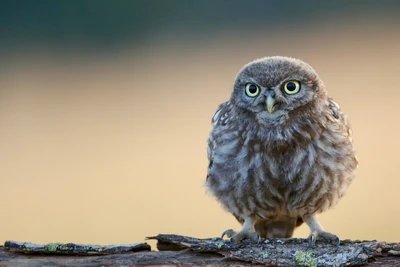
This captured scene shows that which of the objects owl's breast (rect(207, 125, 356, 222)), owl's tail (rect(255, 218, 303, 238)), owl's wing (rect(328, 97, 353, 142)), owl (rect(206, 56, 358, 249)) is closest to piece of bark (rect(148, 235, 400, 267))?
owl (rect(206, 56, 358, 249))

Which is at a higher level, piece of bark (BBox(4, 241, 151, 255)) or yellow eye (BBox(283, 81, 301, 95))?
yellow eye (BBox(283, 81, 301, 95))

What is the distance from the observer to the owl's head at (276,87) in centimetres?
406

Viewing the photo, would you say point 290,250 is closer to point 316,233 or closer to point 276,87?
point 316,233

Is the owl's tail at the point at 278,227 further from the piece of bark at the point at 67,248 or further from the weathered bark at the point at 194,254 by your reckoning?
the piece of bark at the point at 67,248

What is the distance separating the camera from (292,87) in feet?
13.5

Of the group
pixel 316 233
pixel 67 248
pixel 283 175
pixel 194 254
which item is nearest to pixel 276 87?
pixel 283 175

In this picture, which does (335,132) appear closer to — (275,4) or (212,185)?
(212,185)

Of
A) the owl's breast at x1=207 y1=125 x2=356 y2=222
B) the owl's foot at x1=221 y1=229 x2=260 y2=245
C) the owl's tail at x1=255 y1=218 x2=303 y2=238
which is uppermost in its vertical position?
the owl's breast at x1=207 y1=125 x2=356 y2=222

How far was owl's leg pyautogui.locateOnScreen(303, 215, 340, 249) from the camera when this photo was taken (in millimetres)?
4023

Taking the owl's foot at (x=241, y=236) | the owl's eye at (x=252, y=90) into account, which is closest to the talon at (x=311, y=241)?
the owl's foot at (x=241, y=236)

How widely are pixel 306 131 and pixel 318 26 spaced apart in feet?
18.9

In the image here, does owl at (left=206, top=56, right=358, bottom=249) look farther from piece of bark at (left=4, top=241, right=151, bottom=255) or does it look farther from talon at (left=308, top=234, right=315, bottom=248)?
piece of bark at (left=4, top=241, right=151, bottom=255)

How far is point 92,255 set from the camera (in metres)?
3.81

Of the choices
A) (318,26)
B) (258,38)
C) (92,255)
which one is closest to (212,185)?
(92,255)
